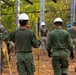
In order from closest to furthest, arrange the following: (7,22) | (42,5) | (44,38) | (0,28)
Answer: (0,28) < (44,38) < (42,5) < (7,22)

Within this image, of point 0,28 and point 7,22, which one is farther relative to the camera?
point 7,22

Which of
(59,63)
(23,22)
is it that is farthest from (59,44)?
(23,22)

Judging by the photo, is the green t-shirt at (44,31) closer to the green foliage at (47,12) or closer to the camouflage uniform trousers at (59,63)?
the camouflage uniform trousers at (59,63)

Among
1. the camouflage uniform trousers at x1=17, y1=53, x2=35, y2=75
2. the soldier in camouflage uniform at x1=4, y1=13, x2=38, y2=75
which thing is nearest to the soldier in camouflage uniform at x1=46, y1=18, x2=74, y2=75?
the soldier in camouflage uniform at x1=4, y1=13, x2=38, y2=75

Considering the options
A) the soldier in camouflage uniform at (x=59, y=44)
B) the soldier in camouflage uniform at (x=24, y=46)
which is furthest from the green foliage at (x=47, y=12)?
the soldier in camouflage uniform at (x=24, y=46)

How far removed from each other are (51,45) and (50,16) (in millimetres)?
34230

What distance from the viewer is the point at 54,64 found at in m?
8.73

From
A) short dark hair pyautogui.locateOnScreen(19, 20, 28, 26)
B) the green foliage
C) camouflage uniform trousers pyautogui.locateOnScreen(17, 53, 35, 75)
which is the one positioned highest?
short dark hair pyautogui.locateOnScreen(19, 20, 28, 26)

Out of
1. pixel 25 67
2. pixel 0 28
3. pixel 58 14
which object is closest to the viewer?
pixel 25 67

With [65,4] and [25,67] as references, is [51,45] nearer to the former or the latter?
[25,67]

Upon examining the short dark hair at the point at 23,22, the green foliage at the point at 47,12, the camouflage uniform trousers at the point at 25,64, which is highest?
the short dark hair at the point at 23,22

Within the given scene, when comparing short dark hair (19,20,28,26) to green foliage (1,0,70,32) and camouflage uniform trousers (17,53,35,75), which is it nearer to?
camouflage uniform trousers (17,53,35,75)

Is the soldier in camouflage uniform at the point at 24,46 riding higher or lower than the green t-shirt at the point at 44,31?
higher

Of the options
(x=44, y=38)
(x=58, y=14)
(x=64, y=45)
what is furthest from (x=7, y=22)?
(x=64, y=45)
